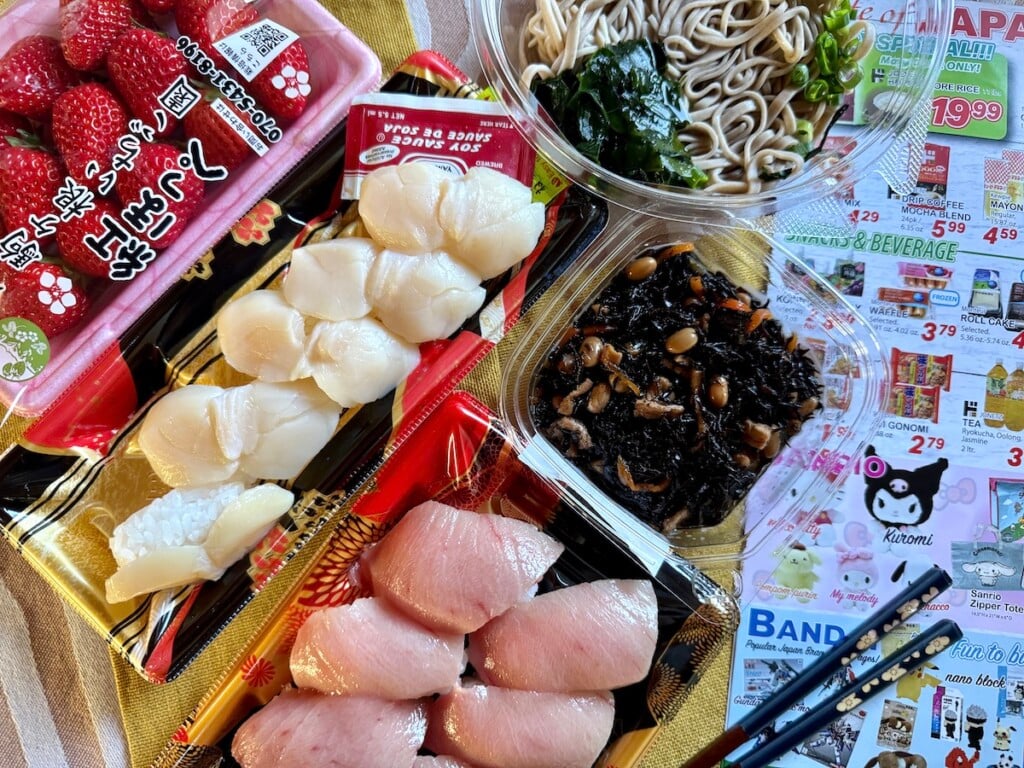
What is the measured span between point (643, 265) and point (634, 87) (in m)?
0.40

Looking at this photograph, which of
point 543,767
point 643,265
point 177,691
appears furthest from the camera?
point 177,691

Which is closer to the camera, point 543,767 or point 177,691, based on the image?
point 543,767

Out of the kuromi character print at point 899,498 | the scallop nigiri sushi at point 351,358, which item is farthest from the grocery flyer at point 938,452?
the scallop nigiri sushi at point 351,358

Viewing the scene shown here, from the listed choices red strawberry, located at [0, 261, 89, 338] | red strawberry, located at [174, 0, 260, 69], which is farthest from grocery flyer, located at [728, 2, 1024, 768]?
red strawberry, located at [0, 261, 89, 338]

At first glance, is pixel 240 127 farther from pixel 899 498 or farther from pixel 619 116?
pixel 899 498

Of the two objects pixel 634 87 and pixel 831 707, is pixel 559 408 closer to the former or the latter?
pixel 634 87

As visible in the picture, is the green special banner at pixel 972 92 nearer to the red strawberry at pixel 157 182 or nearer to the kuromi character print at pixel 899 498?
the kuromi character print at pixel 899 498

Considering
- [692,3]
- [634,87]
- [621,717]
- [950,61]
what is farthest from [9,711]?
[950,61]

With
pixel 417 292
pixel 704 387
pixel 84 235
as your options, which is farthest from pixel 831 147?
pixel 84 235

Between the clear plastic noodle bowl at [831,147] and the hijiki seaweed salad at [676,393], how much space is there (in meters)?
0.15

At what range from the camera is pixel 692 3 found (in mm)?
1747

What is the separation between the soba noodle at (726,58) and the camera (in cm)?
172

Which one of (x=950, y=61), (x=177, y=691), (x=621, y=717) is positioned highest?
(x=950, y=61)

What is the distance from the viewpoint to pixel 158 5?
1.65m
